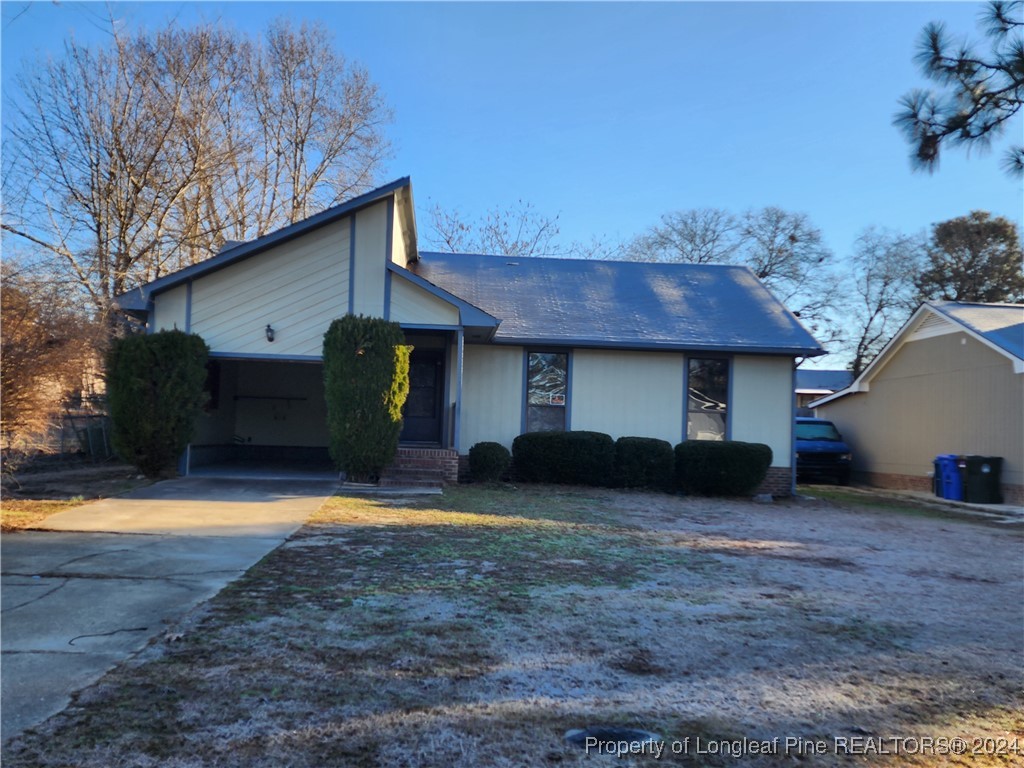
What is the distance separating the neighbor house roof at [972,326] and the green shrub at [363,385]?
12.6 meters

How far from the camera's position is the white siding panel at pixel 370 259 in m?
12.9

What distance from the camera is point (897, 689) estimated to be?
4.02 metres

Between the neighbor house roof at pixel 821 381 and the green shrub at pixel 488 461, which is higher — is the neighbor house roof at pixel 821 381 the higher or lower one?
the higher one

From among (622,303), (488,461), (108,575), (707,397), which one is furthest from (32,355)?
(707,397)

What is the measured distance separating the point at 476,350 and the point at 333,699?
11.6 metres

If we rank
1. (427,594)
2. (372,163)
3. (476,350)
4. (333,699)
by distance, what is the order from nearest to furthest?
(333,699)
(427,594)
(476,350)
(372,163)

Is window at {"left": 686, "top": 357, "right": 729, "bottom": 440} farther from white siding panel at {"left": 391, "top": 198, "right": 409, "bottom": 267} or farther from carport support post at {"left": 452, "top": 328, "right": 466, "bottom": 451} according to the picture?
white siding panel at {"left": 391, "top": 198, "right": 409, "bottom": 267}

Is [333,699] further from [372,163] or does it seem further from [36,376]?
[372,163]

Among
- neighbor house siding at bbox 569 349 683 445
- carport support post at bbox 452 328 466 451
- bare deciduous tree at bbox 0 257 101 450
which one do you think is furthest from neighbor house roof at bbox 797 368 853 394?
bare deciduous tree at bbox 0 257 101 450

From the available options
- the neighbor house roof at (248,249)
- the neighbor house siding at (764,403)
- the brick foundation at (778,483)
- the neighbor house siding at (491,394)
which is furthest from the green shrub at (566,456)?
the neighbor house roof at (248,249)

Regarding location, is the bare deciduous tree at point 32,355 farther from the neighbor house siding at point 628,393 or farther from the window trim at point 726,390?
the window trim at point 726,390

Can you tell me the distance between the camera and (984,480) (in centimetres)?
1500

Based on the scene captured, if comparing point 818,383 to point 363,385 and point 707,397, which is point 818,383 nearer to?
point 707,397

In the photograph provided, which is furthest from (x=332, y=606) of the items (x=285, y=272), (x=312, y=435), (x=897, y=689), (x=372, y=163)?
(x=372, y=163)
